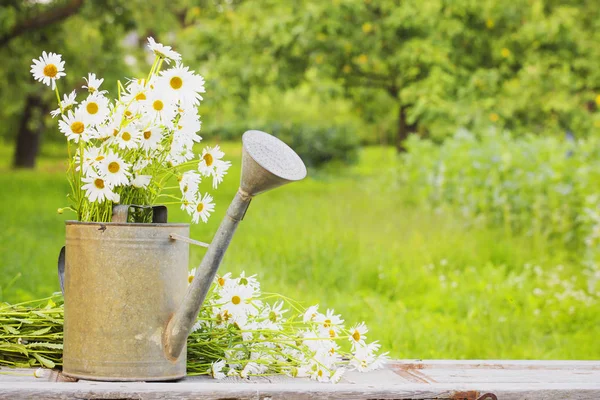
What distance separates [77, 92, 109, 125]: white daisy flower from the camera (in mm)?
1917

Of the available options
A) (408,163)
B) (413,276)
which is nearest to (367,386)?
(413,276)

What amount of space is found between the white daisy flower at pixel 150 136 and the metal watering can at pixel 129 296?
0.16m

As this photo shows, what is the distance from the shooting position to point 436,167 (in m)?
8.26

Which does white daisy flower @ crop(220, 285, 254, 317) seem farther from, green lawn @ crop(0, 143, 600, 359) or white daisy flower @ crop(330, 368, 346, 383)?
green lawn @ crop(0, 143, 600, 359)

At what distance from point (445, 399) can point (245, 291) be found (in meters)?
0.61

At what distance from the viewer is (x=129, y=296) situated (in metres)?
1.87

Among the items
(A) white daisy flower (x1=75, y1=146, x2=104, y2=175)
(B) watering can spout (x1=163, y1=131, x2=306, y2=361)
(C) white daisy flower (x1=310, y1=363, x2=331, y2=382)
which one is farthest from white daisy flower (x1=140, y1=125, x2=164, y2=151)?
(C) white daisy flower (x1=310, y1=363, x2=331, y2=382)

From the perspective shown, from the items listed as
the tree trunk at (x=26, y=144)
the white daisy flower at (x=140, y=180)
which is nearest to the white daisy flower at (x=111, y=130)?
the white daisy flower at (x=140, y=180)

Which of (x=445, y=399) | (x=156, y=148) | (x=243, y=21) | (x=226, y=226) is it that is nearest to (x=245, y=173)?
(x=226, y=226)

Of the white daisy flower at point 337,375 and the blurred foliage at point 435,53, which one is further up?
the blurred foliage at point 435,53

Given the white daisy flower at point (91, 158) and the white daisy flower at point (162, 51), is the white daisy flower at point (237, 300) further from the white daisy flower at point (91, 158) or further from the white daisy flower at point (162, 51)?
the white daisy flower at point (162, 51)

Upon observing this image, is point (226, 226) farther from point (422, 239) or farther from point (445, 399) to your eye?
point (422, 239)

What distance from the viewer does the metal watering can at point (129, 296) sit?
1860mm

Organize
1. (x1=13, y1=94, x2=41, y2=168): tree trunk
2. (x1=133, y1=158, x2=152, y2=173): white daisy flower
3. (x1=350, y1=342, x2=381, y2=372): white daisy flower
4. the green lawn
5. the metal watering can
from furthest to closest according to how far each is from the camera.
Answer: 1. (x1=13, y1=94, x2=41, y2=168): tree trunk
2. the green lawn
3. (x1=350, y1=342, x2=381, y2=372): white daisy flower
4. (x1=133, y1=158, x2=152, y2=173): white daisy flower
5. the metal watering can
